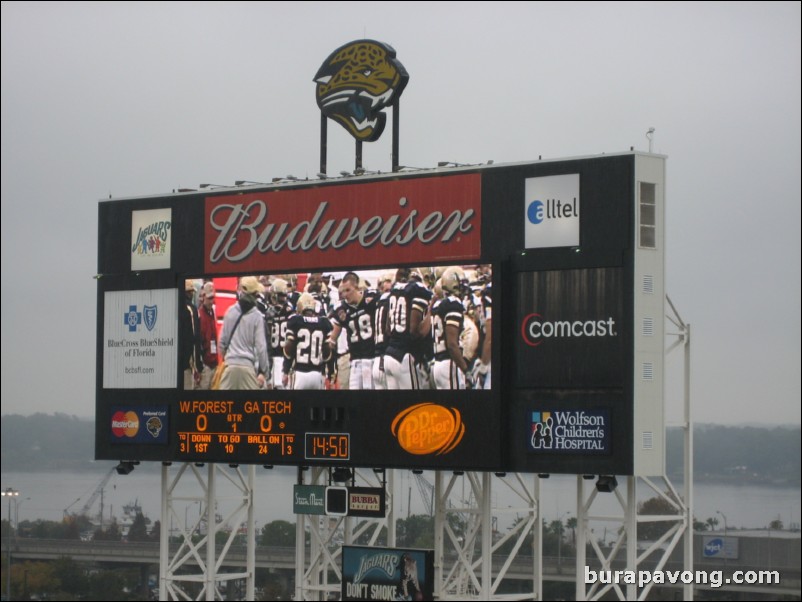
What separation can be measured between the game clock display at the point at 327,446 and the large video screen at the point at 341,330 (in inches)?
41.6

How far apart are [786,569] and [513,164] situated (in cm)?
6260

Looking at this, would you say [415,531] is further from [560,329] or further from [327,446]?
[560,329]

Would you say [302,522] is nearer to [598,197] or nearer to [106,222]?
[106,222]

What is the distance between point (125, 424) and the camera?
35188 millimetres

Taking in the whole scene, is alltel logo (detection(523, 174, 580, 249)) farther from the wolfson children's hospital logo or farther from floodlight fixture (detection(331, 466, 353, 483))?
floodlight fixture (detection(331, 466, 353, 483))

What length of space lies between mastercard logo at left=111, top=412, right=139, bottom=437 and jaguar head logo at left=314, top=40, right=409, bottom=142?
8.53 m

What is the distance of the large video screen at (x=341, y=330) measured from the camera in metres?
30.7

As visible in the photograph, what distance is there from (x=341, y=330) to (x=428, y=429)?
310cm

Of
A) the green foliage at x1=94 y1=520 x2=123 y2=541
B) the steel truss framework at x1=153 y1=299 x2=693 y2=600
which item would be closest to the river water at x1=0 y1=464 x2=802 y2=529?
the green foliage at x1=94 y1=520 x2=123 y2=541

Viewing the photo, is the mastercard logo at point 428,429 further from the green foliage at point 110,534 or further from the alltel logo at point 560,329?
the green foliage at point 110,534

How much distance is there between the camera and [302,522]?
121 ft

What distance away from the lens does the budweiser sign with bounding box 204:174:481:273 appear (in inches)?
1230

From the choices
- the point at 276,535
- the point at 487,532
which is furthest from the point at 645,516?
the point at 276,535

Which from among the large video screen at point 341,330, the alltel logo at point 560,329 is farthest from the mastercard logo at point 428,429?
the alltel logo at point 560,329
